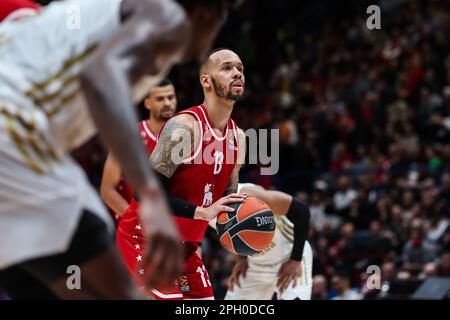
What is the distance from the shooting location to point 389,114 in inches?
588

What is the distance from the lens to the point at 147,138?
6930mm

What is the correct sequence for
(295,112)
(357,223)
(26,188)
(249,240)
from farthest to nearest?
(295,112) < (357,223) < (249,240) < (26,188)

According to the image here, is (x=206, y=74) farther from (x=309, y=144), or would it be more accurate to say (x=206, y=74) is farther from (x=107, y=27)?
(x=309, y=144)

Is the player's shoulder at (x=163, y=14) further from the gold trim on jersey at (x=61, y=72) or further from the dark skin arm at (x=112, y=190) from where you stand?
the dark skin arm at (x=112, y=190)

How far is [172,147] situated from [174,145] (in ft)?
0.08

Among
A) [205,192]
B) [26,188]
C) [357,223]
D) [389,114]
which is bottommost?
[357,223]

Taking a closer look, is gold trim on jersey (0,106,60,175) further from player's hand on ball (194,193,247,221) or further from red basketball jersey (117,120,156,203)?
red basketball jersey (117,120,156,203)

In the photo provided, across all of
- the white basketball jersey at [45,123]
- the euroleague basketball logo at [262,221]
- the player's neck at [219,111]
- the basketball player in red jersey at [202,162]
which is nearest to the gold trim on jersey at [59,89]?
the white basketball jersey at [45,123]

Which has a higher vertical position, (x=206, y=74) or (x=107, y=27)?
(x=107, y=27)

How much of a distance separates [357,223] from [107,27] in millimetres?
10390

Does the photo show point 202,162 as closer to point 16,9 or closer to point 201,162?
point 201,162

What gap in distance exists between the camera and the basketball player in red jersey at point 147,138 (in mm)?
6809

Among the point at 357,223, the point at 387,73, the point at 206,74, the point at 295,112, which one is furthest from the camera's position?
the point at 295,112

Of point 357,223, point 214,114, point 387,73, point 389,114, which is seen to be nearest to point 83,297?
point 214,114
